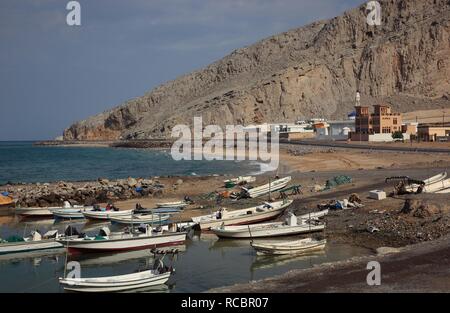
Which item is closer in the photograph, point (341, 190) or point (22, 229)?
point (22, 229)

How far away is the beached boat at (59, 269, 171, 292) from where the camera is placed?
703 inches

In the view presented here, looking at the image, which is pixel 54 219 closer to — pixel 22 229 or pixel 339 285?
pixel 22 229

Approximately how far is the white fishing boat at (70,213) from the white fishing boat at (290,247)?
1622 centimetres

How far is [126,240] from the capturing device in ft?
81.0

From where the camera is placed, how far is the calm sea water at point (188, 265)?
19.9 m

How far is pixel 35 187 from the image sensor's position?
51156 millimetres

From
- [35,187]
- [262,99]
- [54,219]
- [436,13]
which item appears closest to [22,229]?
[54,219]

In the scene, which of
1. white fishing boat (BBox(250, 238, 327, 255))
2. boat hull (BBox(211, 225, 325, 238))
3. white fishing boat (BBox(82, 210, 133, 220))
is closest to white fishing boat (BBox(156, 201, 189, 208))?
white fishing boat (BBox(82, 210, 133, 220))

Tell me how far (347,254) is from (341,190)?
15.6 meters

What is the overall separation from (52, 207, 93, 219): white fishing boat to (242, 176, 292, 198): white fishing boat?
11.4m

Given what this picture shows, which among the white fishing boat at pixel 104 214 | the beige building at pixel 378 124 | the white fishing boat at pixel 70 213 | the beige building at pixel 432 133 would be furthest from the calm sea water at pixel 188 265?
the beige building at pixel 378 124

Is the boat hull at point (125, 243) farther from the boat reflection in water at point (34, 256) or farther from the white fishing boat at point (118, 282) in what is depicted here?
the white fishing boat at point (118, 282)

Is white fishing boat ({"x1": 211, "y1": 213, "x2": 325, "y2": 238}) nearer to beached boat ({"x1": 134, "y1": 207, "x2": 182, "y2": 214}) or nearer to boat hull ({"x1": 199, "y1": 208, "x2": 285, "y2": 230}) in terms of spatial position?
boat hull ({"x1": 199, "y1": 208, "x2": 285, "y2": 230})
